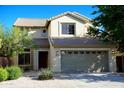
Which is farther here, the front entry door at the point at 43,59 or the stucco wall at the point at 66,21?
the front entry door at the point at 43,59

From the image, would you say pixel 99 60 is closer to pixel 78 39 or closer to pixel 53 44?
pixel 78 39

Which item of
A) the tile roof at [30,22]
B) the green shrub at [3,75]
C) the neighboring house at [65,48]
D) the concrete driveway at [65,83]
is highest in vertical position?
the tile roof at [30,22]

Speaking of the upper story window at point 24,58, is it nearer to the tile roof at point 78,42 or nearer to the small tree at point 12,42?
the small tree at point 12,42

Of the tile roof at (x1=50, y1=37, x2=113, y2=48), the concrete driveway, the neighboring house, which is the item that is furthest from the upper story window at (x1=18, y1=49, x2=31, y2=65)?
the concrete driveway

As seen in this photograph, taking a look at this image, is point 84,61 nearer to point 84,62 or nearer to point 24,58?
point 84,62

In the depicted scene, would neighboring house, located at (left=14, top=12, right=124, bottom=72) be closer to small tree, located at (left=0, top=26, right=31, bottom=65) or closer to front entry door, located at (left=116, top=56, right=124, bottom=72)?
front entry door, located at (left=116, top=56, right=124, bottom=72)

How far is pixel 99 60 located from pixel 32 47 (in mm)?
6779

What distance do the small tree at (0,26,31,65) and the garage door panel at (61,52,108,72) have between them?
4.01 metres

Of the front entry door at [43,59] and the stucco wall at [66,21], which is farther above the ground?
the stucco wall at [66,21]

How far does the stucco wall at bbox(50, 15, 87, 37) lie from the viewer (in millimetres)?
28078

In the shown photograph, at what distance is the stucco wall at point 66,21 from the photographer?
2808cm

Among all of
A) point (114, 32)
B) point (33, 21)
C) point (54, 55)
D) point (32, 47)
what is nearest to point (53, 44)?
point (54, 55)

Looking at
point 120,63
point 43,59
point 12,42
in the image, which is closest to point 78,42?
point 120,63

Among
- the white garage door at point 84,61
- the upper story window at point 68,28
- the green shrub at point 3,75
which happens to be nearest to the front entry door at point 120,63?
the white garage door at point 84,61
